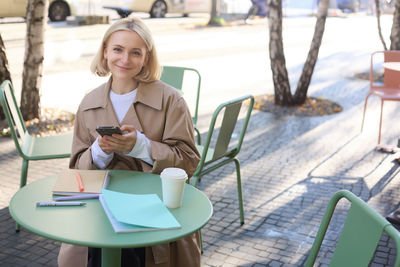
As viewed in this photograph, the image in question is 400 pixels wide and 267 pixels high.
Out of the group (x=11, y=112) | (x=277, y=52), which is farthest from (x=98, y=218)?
(x=277, y=52)

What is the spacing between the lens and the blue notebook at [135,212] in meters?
2.14

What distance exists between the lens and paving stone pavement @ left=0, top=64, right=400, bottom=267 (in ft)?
13.2

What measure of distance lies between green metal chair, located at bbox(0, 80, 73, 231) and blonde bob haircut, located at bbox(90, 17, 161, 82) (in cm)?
130

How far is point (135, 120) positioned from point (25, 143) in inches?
80.7

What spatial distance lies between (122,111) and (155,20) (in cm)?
2044

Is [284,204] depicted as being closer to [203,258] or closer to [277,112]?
[203,258]

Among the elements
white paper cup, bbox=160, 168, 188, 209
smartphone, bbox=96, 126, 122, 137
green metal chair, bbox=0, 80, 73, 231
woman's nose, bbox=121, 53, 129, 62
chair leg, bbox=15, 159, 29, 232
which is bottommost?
chair leg, bbox=15, 159, 29, 232

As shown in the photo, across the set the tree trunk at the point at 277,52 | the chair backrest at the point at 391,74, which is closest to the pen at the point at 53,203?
the chair backrest at the point at 391,74

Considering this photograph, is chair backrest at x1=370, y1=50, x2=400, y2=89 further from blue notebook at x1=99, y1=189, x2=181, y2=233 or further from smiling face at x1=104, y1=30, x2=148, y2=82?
blue notebook at x1=99, y1=189, x2=181, y2=233

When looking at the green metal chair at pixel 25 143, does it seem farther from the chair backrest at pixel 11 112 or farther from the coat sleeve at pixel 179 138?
the coat sleeve at pixel 179 138

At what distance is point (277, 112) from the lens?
337 inches

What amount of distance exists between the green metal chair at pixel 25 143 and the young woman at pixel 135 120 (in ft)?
4.47

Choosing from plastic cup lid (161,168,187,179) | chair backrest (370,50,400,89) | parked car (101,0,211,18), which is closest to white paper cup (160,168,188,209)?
plastic cup lid (161,168,187,179)

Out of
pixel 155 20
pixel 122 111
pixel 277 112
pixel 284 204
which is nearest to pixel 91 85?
pixel 277 112
